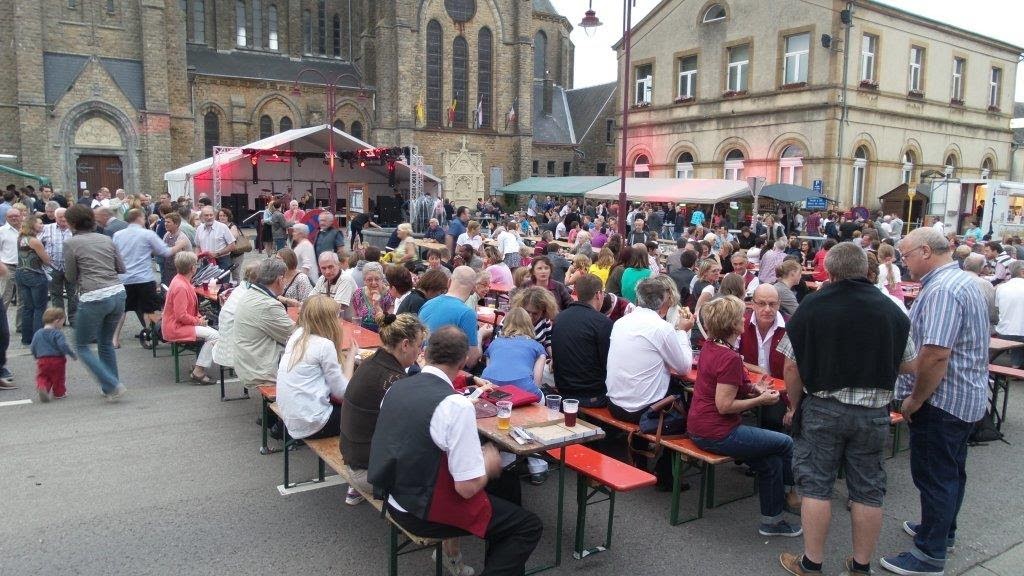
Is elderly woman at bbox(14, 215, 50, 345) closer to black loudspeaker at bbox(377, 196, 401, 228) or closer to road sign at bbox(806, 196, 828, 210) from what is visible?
black loudspeaker at bbox(377, 196, 401, 228)

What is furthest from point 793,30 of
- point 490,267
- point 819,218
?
point 490,267

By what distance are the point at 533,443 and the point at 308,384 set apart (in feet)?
5.42

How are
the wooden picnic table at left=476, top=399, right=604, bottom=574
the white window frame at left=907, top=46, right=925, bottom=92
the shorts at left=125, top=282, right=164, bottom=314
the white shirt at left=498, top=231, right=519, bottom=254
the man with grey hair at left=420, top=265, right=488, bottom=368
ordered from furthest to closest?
the white window frame at left=907, top=46, right=925, bottom=92, the white shirt at left=498, top=231, right=519, bottom=254, the shorts at left=125, top=282, right=164, bottom=314, the man with grey hair at left=420, top=265, right=488, bottom=368, the wooden picnic table at left=476, top=399, right=604, bottom=574

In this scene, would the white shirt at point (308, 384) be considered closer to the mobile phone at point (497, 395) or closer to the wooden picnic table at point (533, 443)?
the mobile phone at point (497, 395)

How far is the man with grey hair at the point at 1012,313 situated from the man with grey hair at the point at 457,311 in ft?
19.5

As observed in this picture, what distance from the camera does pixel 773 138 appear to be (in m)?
25.7

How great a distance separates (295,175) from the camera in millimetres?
27531

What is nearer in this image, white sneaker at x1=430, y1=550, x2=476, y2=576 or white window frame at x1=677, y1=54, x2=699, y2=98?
white sneaker at x1=430, y1=550, x2=476, y2=576

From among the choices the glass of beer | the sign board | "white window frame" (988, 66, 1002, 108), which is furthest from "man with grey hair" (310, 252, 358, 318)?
→ "white window frame" (988, 66, 1002, 108)

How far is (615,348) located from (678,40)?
26974mm

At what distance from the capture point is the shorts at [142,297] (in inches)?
325

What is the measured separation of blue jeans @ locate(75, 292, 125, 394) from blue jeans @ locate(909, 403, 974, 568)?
6688 millimetres

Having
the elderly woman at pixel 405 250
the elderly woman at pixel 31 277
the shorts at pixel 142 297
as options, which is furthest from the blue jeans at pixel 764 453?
the elderly woman at pixel 31 277

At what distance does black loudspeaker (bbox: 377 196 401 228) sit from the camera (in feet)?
87.1
